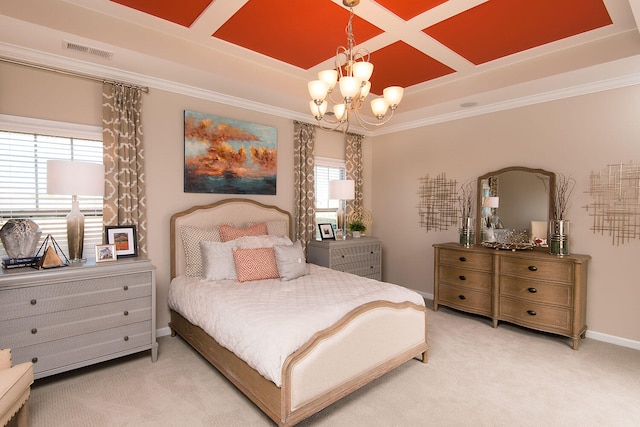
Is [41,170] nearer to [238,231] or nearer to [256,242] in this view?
[238,231]

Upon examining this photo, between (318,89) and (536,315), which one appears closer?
(318,89)

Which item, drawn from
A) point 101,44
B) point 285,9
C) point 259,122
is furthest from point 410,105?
point 101,44

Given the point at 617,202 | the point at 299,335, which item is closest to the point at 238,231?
the point at 299,335

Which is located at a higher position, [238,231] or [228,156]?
[228,156]

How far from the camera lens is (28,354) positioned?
2.37 m

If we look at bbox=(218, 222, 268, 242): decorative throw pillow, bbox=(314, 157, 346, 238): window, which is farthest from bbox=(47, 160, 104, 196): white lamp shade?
bbox=(314, 157, 346, 238): window

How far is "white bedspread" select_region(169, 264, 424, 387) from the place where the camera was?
2.01 meters

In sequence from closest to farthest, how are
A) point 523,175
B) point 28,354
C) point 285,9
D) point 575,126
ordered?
point 28,354, point 285,9, point 575,126, point 523,175

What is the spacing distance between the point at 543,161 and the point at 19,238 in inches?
202

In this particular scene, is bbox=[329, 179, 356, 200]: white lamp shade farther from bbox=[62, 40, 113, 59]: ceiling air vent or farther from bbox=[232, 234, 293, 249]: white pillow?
bbox=[62, 40, 113, 59]: ceiling air vent

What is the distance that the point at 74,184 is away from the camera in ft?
8.46

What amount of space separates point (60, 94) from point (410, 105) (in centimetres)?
389

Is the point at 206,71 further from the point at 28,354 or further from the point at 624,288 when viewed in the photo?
the point at 624,288

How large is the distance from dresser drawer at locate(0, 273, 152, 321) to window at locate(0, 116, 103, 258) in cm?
71
